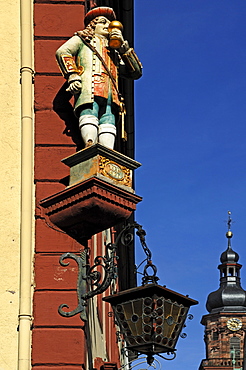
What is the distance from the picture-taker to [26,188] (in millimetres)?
9023

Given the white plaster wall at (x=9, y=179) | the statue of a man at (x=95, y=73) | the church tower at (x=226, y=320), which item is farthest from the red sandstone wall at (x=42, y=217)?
the church tower at (x=226, y=320)

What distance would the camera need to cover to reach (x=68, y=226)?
895 centimetres

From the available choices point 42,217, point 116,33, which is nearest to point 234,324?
point 116,33

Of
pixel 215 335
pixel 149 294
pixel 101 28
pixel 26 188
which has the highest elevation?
pixel 215 335

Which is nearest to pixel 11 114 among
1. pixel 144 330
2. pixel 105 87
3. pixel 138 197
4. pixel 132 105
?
pixel 105 87

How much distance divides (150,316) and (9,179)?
1867mm

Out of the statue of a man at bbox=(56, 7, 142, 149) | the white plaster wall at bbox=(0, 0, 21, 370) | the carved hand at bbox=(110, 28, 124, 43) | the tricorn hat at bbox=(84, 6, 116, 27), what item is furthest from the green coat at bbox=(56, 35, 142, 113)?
the white plaster wall at bbox=(0, 0, 21, 370)

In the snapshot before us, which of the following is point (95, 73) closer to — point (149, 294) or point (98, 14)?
point (98, 14)

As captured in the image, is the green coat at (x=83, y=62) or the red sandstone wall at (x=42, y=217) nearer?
the red sandstone wall at (x=42, y=217)

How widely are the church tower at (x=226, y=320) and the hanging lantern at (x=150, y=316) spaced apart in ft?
372

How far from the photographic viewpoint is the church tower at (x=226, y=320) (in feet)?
398

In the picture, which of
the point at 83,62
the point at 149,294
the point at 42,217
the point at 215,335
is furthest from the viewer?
the point at 215,335

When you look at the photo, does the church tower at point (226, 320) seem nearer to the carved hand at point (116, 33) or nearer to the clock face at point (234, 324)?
the clock face at point (234, 324)

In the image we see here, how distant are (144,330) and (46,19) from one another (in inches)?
130
